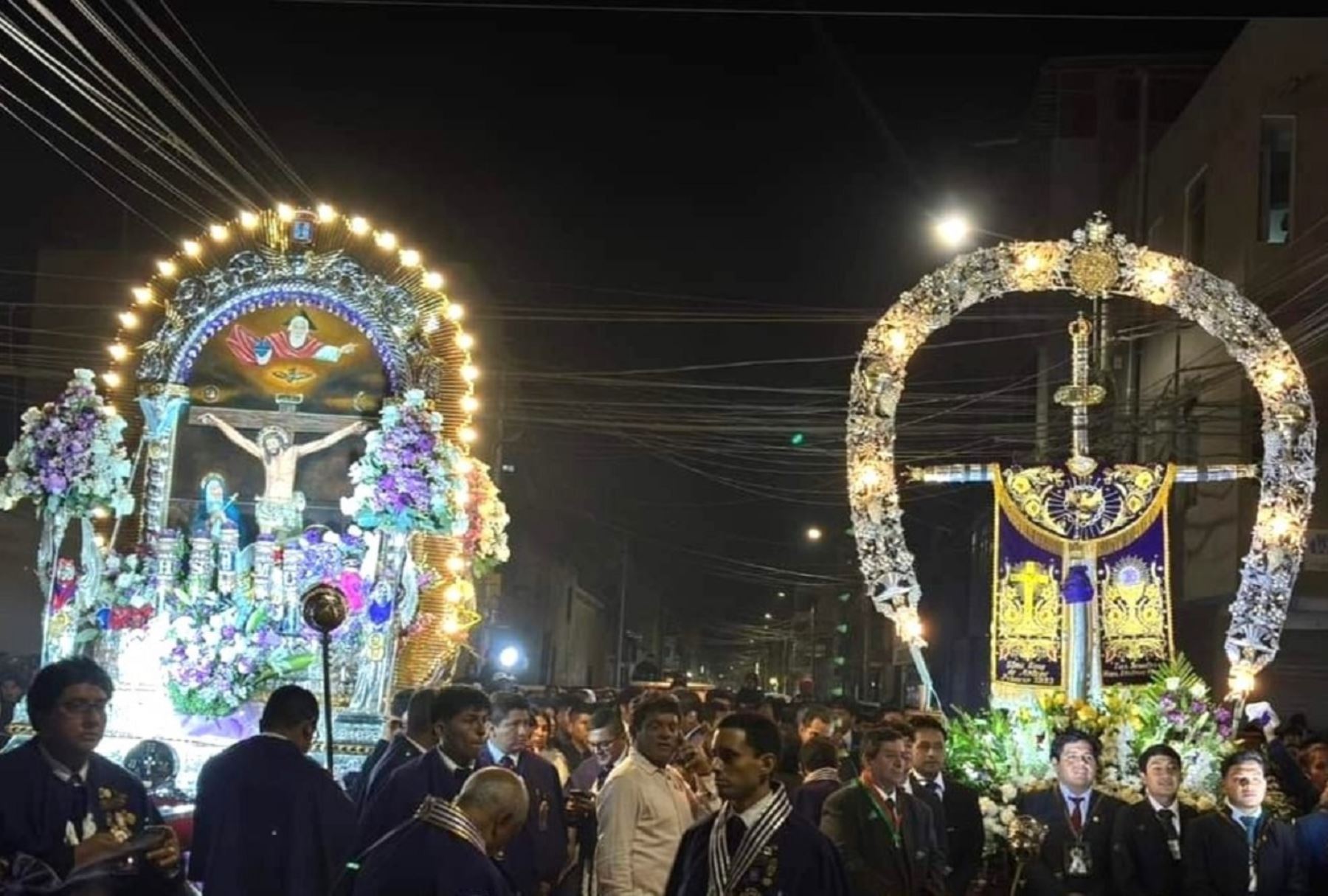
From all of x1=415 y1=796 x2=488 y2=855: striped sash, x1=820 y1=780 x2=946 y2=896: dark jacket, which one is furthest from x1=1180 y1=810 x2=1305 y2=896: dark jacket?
x1=415 y1=796 x2=488 y2=855: striped sash

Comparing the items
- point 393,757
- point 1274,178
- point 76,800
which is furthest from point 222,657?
point 1274,178

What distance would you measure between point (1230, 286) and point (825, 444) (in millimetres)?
15196

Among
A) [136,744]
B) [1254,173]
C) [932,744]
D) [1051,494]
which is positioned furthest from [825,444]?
[932,744]

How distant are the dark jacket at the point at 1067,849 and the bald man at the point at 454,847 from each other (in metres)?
5.51

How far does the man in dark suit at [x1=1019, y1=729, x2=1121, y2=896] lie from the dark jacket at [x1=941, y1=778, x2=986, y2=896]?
13.7 inches

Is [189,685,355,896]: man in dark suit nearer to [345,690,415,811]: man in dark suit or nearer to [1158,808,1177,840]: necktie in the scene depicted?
[345,690,415,811]: man in dark suit

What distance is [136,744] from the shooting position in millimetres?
15344

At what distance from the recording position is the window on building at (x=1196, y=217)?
27.8 meters

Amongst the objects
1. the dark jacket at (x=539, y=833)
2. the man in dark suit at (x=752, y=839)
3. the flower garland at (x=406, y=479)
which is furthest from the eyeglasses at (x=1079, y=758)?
the flower garland at (x=406, y=479)

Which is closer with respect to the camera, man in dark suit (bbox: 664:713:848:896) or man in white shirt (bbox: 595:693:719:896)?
man in dark suit (bbox: 664:713:848:896)

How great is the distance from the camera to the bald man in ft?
18.0

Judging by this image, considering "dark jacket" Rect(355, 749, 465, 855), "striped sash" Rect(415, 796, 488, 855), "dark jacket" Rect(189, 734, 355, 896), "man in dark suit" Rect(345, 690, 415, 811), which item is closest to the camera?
"striped sash" Rect(415, 796, 488, 855)

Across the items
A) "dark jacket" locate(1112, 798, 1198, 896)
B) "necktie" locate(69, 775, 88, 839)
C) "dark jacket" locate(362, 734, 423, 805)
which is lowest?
"dark jacket" locate(1112, 798, 1198, 896)

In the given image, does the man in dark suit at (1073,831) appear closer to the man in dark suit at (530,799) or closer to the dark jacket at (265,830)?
the man in dark suit at (530,799)
